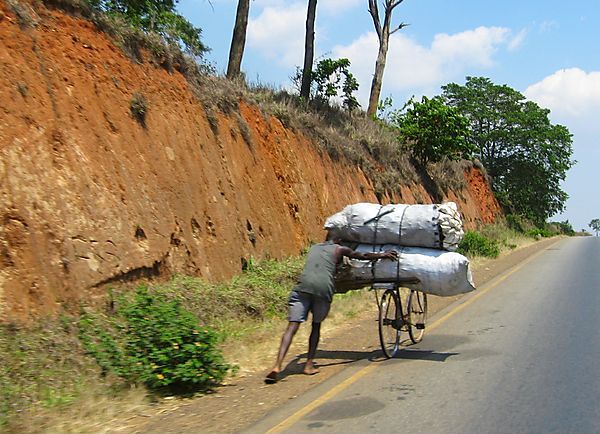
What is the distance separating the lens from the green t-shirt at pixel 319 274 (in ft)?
26.6

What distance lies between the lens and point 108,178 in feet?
33.6

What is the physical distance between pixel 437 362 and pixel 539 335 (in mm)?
2448

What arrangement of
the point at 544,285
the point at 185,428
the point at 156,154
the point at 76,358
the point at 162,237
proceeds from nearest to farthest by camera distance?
the point at 185,428, the point at 76,358, the point at 162,237, the point at 156,154, the point at 544,285

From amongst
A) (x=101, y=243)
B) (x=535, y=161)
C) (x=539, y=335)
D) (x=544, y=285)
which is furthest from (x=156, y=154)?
(x=535, y=161)

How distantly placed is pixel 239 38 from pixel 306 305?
1359 centimetres

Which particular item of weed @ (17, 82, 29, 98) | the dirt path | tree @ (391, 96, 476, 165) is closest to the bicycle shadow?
the dirt path

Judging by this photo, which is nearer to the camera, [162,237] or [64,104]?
[64,104]

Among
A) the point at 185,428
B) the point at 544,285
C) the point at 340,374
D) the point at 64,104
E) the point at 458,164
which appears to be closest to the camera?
the point at 185,428

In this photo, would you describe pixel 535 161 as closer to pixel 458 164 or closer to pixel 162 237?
pixel 458 164

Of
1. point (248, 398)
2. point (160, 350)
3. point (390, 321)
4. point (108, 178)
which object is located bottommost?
point (248, 398)

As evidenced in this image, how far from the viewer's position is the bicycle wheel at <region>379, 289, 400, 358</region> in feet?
30.0

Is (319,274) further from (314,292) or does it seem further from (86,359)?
(86,359)

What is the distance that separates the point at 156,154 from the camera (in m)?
12.0

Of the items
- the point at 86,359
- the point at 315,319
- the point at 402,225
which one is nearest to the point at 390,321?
the point at 402,225
